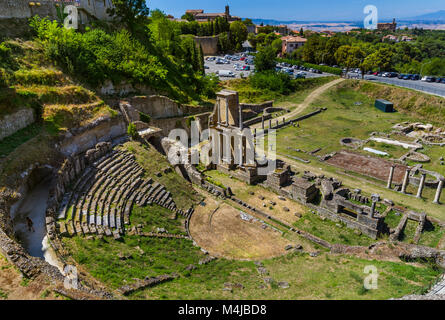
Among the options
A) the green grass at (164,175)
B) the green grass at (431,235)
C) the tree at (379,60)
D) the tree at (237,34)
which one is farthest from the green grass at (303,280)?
the tree at (237,34)

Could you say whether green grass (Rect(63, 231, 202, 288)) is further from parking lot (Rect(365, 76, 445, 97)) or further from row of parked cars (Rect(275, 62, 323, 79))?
row of parked cars (Rect(275, 62, 323, 79))

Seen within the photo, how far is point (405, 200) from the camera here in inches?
1006

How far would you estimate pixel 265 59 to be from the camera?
61.6 metres

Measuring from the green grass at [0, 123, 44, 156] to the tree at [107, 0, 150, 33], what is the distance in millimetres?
25744

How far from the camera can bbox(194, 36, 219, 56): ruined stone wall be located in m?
84.6

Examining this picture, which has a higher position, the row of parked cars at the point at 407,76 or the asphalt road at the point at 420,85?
the row of parked cars at the point at 407,76

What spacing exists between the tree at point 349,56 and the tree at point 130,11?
43128mm

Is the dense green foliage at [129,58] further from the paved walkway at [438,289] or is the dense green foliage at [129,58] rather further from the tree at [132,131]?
the paved walkway at [438,289]

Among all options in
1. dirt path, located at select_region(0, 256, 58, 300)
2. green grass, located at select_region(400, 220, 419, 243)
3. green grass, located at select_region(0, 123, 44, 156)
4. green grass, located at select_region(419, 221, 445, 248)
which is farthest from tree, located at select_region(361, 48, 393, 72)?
dirt path, located at select_region(0, 256, 58, 300)

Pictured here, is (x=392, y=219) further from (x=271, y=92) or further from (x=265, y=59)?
(x=265, y=59)

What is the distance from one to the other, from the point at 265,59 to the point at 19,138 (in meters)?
49.6

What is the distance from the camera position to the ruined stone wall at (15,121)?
22031 mm

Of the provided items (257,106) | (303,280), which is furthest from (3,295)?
(257,106)
